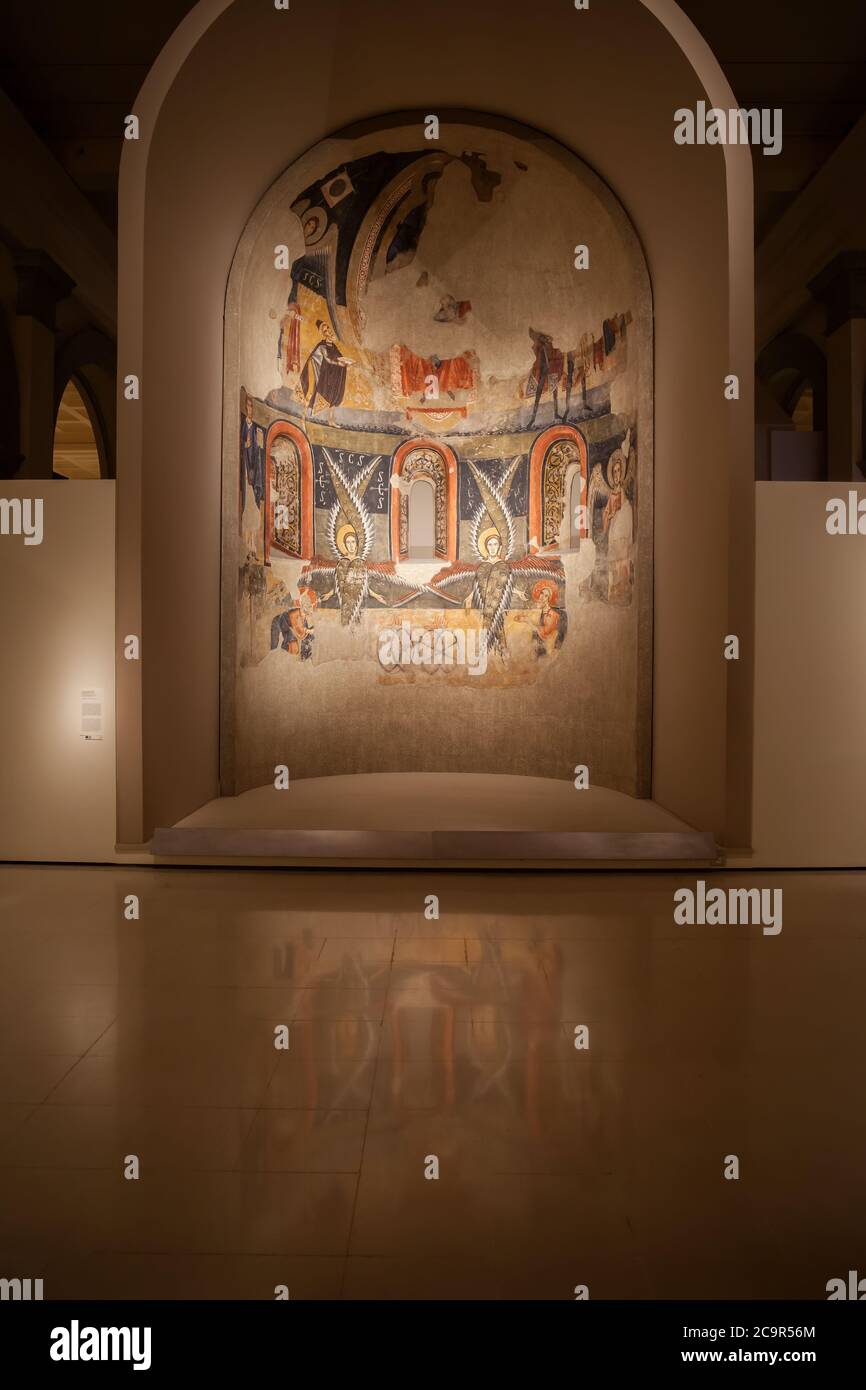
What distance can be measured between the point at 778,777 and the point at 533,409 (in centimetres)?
524

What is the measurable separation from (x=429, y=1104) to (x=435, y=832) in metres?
3.58

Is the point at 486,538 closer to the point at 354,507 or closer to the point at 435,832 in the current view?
the point at 354,507

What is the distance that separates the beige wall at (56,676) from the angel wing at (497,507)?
4.69m

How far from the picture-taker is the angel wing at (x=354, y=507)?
10445 millimetres

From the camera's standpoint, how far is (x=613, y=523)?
9.59 meters

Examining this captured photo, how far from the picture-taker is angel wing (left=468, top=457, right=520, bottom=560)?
10.6 m

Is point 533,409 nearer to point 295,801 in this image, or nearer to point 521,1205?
point 295,801

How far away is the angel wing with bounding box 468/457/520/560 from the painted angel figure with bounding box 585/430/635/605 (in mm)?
996

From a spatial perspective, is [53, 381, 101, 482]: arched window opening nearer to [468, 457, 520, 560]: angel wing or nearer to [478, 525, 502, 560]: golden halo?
[468, 457, 520, 560]: angel wing

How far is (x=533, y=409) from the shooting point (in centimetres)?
1041

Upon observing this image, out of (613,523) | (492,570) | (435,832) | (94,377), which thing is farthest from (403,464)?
(94,377)

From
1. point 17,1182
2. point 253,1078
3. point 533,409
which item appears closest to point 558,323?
point 533,409

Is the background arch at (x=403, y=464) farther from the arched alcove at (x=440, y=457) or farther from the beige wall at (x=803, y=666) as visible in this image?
the beige wall at (x=803, y=666)

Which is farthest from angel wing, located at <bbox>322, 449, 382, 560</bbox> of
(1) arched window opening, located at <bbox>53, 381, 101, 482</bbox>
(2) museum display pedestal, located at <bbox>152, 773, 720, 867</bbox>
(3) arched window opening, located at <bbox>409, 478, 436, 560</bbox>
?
(1) arched window opening, located at <bbox>53, 381, 101, 482</bbox>
